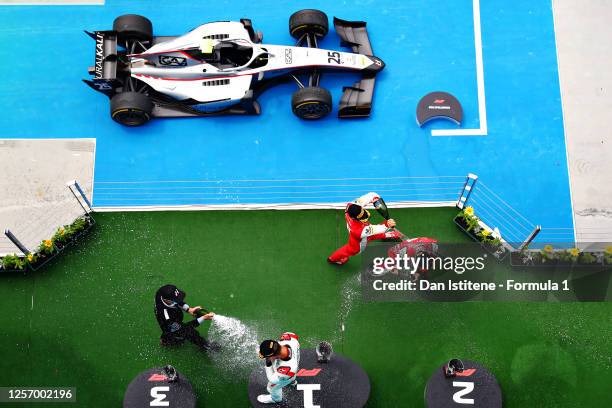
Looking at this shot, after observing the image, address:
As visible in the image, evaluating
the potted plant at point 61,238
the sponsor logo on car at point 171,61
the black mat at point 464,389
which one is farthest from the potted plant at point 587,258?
the potted plant at point 61,238

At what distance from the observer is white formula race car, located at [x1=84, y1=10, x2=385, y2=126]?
43.1ft

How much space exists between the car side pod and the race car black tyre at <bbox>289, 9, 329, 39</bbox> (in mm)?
332

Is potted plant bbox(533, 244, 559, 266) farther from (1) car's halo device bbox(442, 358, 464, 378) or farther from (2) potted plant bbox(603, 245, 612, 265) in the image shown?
(1) car's halo device bbox(442, 358, 464, 378)

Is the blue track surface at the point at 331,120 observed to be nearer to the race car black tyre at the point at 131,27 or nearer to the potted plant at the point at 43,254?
the race car black tyre at the point at 131,27

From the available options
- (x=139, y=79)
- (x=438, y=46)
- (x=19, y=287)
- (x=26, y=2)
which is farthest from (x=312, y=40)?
(x=19, y=287)

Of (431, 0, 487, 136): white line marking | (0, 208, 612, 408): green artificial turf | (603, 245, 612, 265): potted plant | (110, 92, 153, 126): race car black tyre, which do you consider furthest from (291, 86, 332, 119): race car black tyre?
(603, 245, 612, 265): potted plant

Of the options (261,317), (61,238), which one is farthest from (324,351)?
(61,238)

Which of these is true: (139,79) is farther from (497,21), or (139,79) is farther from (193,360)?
(497,21)

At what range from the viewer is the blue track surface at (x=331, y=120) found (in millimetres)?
12977

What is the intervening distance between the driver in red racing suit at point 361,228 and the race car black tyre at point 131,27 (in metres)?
6.30

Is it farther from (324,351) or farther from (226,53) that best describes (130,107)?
(324,351)

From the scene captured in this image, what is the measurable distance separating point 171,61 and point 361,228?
18.9 ft

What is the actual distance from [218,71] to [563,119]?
753cm

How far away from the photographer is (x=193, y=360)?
36.6ft
